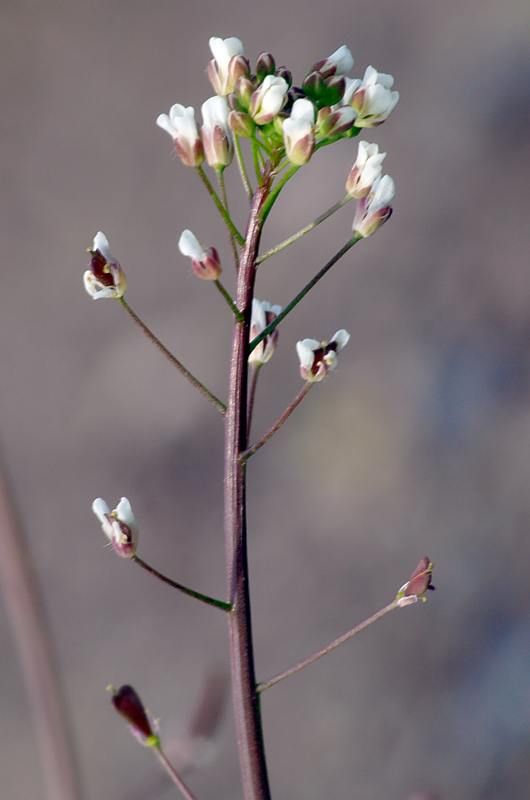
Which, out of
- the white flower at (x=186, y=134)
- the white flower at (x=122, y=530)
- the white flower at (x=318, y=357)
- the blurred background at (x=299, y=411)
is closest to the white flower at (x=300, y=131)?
the white flower at (x=186, y=134)

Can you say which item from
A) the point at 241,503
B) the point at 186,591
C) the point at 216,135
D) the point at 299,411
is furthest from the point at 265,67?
the point at 299,411

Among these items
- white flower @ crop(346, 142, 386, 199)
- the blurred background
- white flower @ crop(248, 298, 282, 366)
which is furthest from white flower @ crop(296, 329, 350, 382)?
the blurred background

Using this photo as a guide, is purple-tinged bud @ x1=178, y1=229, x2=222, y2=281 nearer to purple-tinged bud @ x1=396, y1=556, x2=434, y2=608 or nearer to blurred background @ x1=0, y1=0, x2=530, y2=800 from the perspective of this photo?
purple-tinged bud @ x1=396, y1=556, x2=434, y2=608

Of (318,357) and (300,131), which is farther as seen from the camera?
(318,357)

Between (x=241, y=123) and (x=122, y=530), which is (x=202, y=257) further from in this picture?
(x=122, y=530)

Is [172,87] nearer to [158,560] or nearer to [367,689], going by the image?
[158,560]

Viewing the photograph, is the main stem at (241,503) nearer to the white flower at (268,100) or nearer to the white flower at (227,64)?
the white flower at (268,100)

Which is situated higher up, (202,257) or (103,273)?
(103,273)
